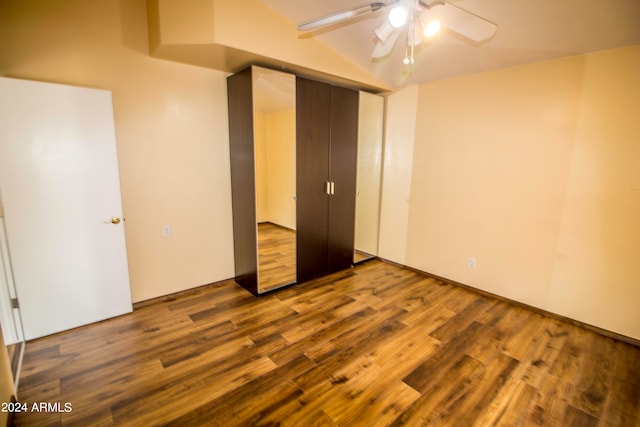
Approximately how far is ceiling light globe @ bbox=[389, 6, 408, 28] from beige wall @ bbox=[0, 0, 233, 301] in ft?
6.91

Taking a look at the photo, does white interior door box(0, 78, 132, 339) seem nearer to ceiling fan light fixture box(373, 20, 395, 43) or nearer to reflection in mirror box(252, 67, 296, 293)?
reflection in mirror box(252, 67, 296, 293)

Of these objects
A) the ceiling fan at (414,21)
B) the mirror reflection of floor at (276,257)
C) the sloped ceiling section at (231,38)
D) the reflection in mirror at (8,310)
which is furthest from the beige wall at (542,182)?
the reflection in mirror at (8,310)

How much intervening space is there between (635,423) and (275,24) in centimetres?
378

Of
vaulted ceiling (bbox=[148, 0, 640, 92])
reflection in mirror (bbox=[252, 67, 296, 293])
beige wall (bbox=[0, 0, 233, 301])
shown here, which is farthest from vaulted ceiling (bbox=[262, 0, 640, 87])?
beige wall (bbox=[0, 0, 233, 301])

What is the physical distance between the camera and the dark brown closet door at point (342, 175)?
350 centimetres

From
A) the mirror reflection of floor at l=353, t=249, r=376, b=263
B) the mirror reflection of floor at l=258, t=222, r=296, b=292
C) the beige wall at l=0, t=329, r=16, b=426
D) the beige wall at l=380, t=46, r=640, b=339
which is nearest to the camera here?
the beige wall at l=0, t=329, r=16, b=426

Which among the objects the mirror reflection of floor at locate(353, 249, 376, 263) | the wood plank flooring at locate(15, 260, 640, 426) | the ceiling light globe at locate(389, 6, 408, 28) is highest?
the ceiling light globe at locate(389, 6, 408, 28)

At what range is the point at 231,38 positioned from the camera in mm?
2359

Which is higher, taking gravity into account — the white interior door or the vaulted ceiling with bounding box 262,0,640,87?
the vaulted ceiling with bounding box 262,0,640,87

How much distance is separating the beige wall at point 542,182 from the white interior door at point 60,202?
3339 millimetres

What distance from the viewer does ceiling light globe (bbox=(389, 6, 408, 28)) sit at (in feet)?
5.23

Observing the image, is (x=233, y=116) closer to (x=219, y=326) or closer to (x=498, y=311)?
(x=219, y=326)

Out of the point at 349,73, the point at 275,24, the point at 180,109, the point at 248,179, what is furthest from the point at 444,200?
the point at 180,109

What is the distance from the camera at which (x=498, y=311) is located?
2.94m
